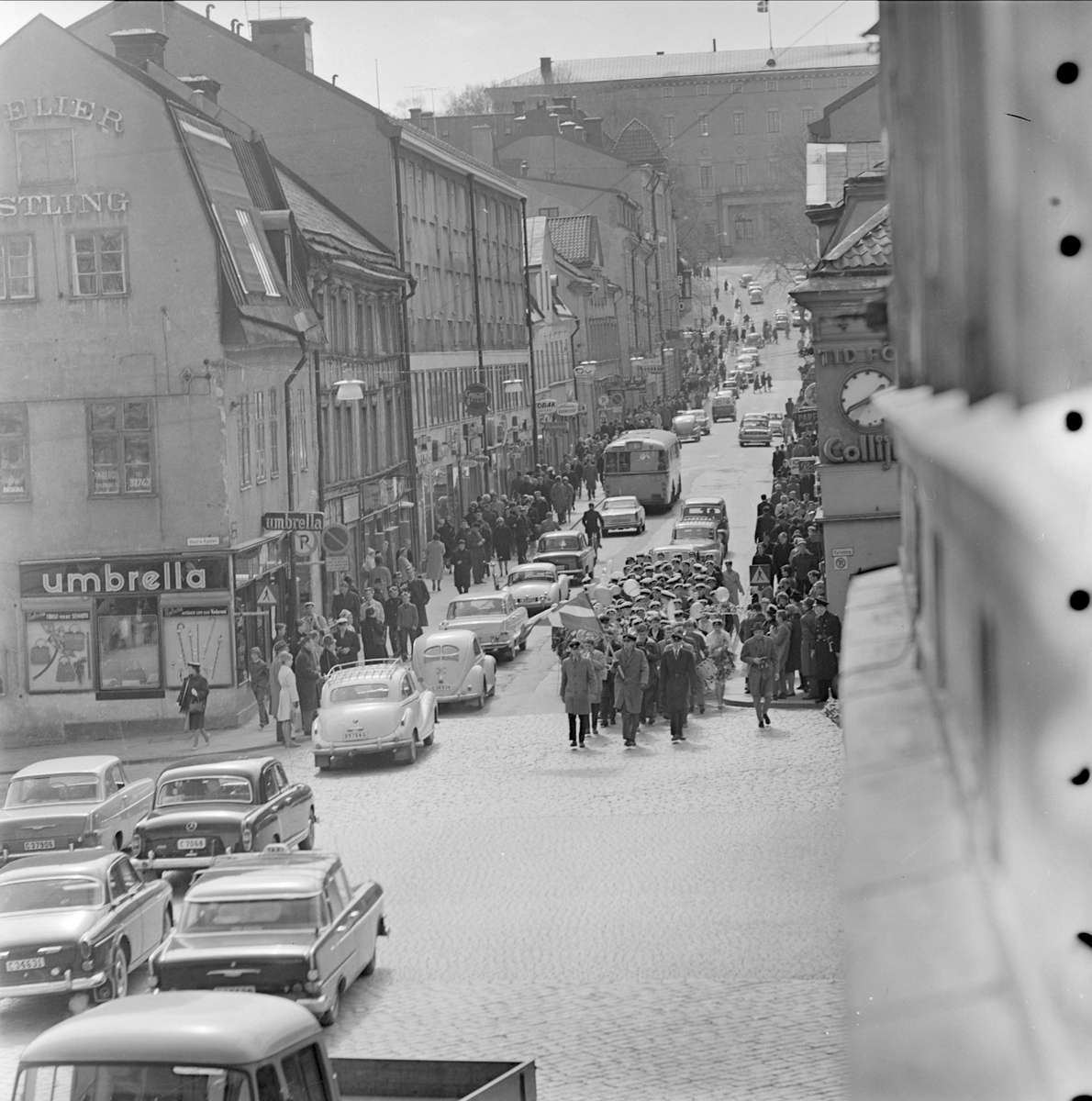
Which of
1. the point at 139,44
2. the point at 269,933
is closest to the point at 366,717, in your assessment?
the point at 269,933

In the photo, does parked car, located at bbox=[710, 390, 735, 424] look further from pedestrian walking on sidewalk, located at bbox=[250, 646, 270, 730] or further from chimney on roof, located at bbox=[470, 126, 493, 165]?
pedestrian walking on sidewalk, located at bbox=[250, 646, 270, 730]

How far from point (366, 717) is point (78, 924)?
7.40 meters

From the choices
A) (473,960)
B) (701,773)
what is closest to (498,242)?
(701,773)

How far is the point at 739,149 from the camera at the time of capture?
18.5 meters

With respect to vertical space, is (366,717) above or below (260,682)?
below

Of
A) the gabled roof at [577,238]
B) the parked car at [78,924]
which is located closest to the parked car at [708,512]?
the gabled roof at [577,238]

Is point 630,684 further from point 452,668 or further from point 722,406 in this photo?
point 722,406

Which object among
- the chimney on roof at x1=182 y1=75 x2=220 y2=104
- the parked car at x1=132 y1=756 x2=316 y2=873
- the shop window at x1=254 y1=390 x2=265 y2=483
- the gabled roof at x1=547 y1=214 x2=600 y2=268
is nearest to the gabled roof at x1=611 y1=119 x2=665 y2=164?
the gabled roof at x1=547 y1=214 x2=600 y2=268

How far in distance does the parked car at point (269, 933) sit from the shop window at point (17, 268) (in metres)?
7.75

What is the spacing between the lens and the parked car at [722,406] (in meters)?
48.9

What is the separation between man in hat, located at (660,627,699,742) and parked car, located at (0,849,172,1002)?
7.26m

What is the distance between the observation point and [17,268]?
1758 centimetres

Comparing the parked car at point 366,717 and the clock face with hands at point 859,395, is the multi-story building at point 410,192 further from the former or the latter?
the clock face with hands at point 859,395

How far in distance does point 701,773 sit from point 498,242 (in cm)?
1799
